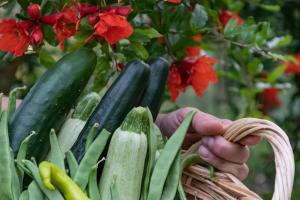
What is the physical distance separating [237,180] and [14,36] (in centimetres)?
51

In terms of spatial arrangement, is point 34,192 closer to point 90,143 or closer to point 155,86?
point 90,143

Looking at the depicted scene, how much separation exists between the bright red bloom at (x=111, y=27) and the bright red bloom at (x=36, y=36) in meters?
0.13

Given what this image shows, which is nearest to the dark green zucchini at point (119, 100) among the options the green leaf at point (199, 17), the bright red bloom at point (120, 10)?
the bright red bloom at point (120, 10)

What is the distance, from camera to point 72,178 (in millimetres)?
1103

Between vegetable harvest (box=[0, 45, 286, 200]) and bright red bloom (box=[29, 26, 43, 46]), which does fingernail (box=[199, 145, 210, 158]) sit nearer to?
vegetable harvest (box=[0, 45, 286, 200])

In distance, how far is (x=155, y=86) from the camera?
1.29 metres

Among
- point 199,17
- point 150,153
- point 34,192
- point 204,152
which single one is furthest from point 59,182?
point 199,17

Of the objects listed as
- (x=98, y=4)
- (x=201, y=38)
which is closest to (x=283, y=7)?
(x=201, y=38)

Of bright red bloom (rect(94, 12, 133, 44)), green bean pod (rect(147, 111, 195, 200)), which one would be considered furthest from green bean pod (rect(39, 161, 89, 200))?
bright red bloom (rect(94, 12, 133, 44))

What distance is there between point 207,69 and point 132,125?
0.34 meters

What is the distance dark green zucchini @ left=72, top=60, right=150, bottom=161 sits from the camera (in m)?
1.20

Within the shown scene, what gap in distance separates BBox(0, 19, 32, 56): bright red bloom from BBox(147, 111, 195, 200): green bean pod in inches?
13.6

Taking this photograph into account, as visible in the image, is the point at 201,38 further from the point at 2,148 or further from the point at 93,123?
the point at 2,148

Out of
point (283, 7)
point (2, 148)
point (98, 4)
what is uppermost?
point (98, 4)
